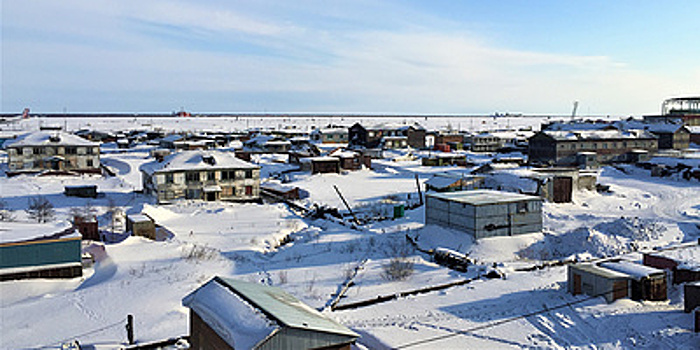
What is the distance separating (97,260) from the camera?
20828mm

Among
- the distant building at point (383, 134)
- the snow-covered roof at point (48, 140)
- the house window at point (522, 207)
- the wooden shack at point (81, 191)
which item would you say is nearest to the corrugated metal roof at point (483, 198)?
the house window at point (522, 207)

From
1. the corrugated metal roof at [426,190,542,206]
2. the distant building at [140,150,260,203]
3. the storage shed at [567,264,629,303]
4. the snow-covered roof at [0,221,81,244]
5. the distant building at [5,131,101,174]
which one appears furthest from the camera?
the distant building at [5,131,101,174]

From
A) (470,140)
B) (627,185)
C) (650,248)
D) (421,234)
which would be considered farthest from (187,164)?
→ (470,140)

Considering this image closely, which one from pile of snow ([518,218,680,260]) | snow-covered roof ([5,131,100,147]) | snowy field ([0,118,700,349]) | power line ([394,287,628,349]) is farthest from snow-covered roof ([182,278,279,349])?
snow-covered roof ([5,131,100,147])

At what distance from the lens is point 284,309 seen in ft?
35.8

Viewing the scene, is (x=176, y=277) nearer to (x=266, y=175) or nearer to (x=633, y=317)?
(x=633, y=317)

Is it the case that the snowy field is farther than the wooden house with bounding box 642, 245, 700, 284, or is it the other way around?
the wooden house with bounding box 642, 245, 700, 284

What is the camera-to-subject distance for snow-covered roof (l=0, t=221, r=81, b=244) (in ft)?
60.9

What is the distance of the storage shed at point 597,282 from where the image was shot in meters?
16.5

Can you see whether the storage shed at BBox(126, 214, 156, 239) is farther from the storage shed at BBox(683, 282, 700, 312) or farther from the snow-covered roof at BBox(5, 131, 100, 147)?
the snow-covered roof at BBox(5, 131, 100, 147)

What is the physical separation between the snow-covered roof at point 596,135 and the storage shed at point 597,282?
4432cm

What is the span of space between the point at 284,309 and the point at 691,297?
1177 cm

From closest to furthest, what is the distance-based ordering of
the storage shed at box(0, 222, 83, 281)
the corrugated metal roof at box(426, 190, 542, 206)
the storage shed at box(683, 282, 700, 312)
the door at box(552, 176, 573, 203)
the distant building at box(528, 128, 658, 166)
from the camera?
the storage shed at box(683, 282, 700, 312)
the storage shed at box(0, 222, 83, 281)
the corrugated metal roof at box(426, 190, 542, 206)
the door at box(552, 176, 573, 203)
the distant building at box(528, 128, 658, 166)

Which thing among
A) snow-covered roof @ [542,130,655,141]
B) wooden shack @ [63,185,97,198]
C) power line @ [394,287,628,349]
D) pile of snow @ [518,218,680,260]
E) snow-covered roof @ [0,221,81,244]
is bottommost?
power line @ [394,287,628,349]
